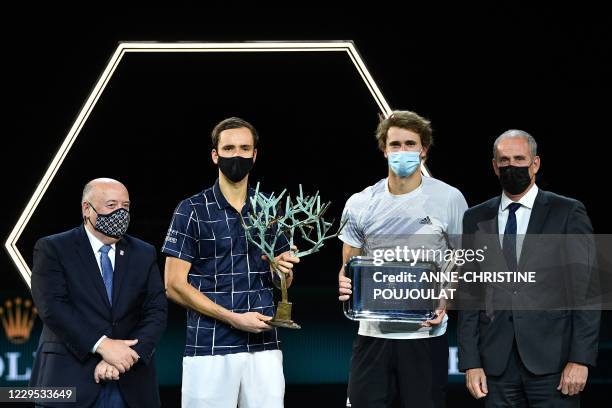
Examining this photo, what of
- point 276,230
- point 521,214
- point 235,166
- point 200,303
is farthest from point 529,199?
point 200,303

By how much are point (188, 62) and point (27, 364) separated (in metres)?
1.85

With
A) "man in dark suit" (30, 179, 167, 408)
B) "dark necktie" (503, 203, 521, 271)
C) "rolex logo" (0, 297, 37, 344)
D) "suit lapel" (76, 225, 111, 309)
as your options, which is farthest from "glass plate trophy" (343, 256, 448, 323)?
"rolex logo" (0, 297, 37, 344)

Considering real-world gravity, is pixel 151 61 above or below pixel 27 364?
above

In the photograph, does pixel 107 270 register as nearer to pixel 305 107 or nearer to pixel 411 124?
pixel 411 124

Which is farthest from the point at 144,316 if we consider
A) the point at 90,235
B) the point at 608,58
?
the point at 608,58

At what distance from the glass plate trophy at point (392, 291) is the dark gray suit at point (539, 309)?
0.18m

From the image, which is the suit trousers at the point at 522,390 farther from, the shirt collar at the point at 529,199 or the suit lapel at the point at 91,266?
the suit lapel at the point at 91,266

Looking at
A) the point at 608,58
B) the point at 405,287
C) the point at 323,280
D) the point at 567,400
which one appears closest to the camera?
the point at 567,400

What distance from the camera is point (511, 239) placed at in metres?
4.45

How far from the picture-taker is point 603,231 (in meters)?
5.78

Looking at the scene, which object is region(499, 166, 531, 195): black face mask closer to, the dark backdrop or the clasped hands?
the dark backdrop

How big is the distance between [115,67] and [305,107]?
3.47 feet

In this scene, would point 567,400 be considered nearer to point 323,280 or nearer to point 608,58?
point 323,280

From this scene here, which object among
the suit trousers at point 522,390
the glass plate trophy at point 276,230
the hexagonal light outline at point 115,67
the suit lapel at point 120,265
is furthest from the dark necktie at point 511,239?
the suit lapel at point 120,265
